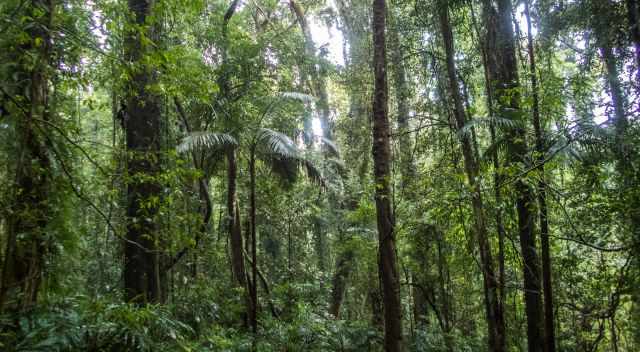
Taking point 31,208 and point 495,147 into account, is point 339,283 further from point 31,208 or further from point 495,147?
point 31,208

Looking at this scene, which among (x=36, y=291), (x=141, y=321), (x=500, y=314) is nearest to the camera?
(x=141, y=321)

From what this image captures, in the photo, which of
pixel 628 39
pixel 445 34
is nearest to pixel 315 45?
pixel 445 34

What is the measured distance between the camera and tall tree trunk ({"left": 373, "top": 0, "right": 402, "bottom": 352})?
5.89 meters

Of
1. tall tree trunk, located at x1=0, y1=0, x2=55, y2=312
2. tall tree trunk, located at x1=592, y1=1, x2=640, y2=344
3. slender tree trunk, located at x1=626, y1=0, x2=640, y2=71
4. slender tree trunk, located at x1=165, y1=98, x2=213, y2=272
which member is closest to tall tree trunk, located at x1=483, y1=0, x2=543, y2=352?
tall tree trunk, located at x1=592, y1=1, x2=640, y2=344

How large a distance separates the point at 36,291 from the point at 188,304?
312cm

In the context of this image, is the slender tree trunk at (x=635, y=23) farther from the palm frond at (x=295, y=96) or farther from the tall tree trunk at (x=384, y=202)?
the palm frond at (x=295, y=96)

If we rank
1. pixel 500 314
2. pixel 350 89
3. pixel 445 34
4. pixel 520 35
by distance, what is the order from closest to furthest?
pixel 500 314 → pixel 445 34 → pixel 520 35 → pixel 350 89

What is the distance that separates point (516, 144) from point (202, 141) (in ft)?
15.6

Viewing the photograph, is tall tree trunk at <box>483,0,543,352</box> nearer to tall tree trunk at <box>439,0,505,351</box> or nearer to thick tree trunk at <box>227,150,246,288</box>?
tall tree trunk at <box>439,0,505,351</box>

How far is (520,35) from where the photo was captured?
291 inches

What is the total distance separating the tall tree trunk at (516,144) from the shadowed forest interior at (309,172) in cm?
3

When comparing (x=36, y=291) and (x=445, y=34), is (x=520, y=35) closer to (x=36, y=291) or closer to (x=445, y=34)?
(x=445, y=34)

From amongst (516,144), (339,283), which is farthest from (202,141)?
(339,283)

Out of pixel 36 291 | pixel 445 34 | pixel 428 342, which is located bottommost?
pixel 428 342
